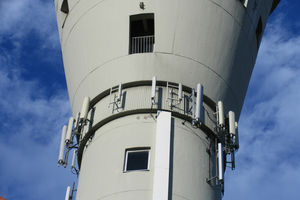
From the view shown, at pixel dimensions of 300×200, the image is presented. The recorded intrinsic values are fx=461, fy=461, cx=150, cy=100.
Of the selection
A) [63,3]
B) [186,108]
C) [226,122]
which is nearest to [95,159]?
[186,108]

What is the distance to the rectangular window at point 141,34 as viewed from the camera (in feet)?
51.6

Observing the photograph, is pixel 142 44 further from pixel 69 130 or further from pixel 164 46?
pixel 69 130

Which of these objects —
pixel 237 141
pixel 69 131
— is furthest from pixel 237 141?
pixel 69 131

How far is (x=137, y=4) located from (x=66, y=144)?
5309 millimetres

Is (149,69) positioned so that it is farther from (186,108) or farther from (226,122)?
(226,122)

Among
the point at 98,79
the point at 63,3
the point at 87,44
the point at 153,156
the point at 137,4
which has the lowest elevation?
the point at 153,156

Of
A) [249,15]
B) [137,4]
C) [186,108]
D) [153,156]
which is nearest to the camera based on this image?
[153,156]

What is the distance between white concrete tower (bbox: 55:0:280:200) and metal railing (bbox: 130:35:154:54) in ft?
0.12

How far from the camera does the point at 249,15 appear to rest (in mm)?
16719

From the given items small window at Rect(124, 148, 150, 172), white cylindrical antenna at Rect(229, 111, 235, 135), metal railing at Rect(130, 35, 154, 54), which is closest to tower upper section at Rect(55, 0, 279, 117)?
metal railing at Rect(130, 35, 154, 54)

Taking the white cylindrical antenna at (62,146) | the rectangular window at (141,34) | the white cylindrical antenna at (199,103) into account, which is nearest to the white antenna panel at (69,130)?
the white cylindrical antenna at (62,146)

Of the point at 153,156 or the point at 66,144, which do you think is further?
the point at 66,144

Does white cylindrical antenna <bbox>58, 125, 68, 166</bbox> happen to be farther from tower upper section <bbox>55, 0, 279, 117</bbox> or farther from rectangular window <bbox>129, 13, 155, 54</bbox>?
rectangular window <bbox>129, 13, 155, 54</bbox>

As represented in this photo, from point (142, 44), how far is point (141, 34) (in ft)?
3.07
